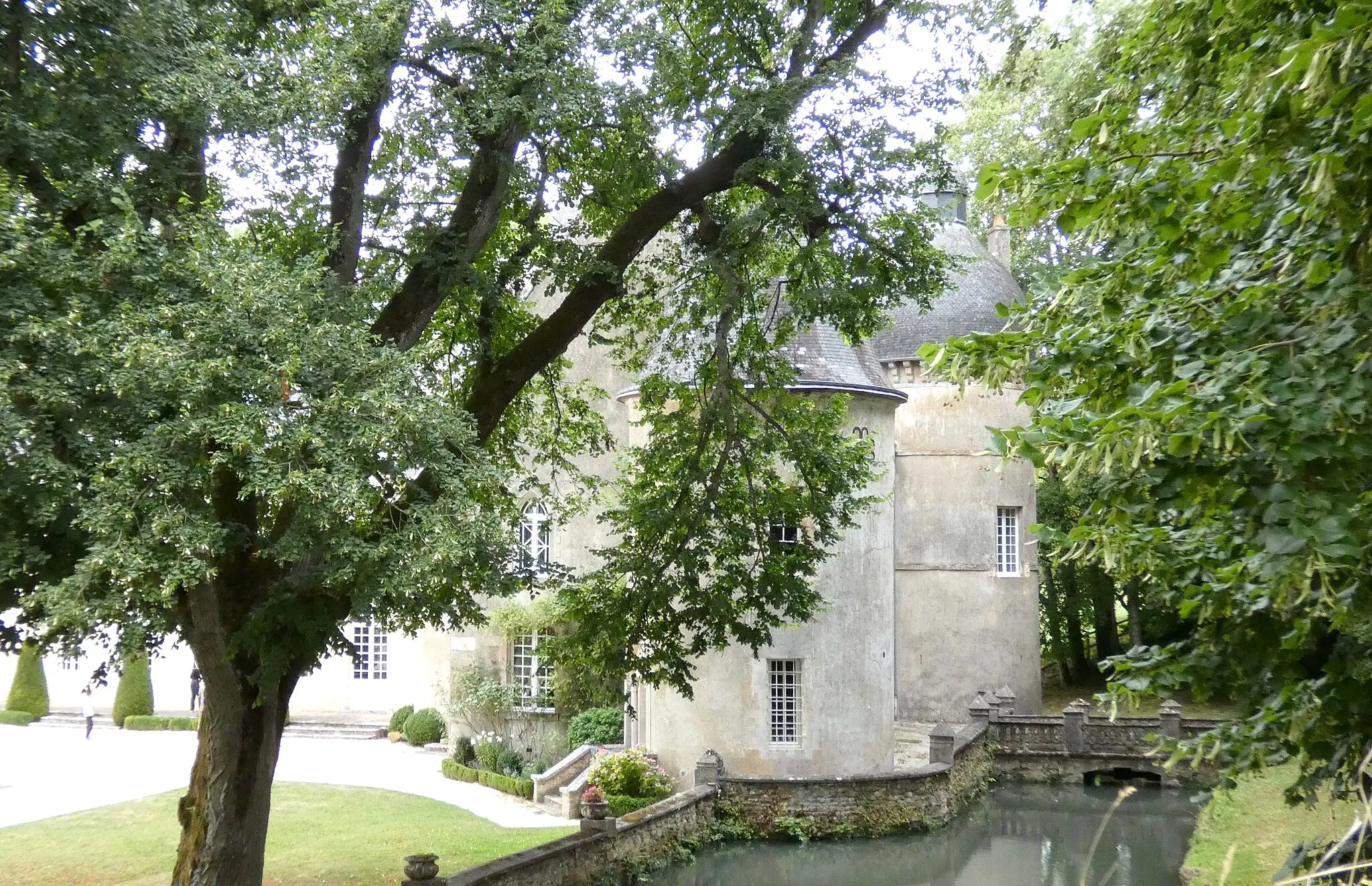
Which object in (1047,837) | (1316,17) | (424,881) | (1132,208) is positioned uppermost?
(1316,17)

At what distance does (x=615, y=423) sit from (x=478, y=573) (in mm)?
17726

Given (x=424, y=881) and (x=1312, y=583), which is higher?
(x=1312, y=583)

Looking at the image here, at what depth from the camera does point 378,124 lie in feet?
31.4

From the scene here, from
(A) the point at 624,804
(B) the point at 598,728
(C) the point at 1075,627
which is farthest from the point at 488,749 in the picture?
(C) the point at 1075,627

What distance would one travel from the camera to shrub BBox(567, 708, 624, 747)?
831 inches

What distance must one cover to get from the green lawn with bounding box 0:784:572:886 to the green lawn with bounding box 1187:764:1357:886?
8403 millimetres

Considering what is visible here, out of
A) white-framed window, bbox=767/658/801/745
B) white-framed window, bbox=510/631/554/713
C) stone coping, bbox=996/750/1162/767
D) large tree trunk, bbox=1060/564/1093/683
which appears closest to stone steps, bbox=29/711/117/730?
white-framed window, bbox=510/631/554/713

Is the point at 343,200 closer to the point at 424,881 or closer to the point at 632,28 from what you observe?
the point at 632,28

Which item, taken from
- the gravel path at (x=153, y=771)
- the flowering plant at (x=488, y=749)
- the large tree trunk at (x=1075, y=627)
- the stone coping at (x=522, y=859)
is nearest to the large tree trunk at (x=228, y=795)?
the stone coping at (x=522, y=859)

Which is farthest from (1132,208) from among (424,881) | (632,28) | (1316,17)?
(424,881)

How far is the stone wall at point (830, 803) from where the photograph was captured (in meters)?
17.3

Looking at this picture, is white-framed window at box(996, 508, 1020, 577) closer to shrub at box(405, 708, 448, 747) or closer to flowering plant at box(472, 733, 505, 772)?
flowering plant at box(472, 733, 505, 772)

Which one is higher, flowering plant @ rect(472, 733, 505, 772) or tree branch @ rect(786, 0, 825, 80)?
tree branch @ rect(786, 0, 825, 80)

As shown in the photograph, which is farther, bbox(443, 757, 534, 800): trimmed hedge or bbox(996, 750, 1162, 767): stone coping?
bbox(996, 750, 1162, 767): stone coping
